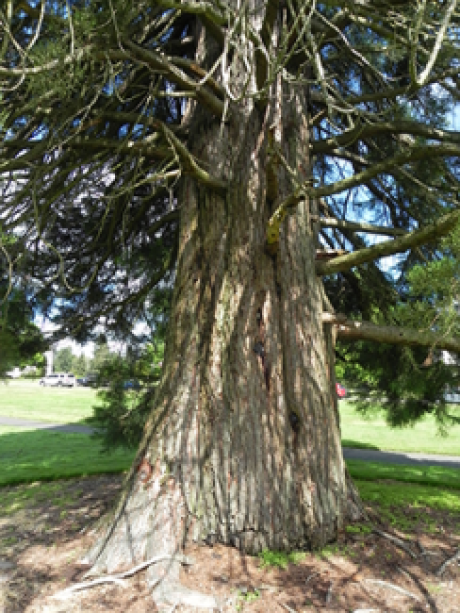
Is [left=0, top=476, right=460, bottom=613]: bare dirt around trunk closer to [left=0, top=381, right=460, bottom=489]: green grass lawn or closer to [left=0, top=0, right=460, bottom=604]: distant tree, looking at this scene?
[left=0, top=0, right=460, bottom=604]: distant tree

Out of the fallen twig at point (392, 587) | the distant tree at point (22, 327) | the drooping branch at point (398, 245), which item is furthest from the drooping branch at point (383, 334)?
the distant tree at point (22, 327)

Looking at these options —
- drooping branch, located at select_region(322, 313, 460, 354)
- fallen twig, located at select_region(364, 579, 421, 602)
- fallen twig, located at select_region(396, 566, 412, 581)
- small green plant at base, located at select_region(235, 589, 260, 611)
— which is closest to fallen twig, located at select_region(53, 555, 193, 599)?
small green plant at base, located at select_region(235, 589, 260, 611)

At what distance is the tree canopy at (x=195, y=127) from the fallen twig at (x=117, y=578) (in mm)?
1790

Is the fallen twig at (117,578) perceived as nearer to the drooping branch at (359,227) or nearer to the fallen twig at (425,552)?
the fallen twig at (425,552)

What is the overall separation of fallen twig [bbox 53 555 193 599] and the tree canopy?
5.87 feet

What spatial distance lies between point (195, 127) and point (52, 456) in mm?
6502

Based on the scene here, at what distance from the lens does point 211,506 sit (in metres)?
3.23

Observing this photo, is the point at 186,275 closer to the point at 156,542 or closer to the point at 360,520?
the point at 156,542

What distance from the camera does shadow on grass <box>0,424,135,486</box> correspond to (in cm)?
636

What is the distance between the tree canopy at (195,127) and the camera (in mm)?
2867

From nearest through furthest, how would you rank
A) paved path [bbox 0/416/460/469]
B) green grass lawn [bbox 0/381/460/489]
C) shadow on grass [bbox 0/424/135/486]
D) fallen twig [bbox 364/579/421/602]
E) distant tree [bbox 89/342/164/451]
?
fallen twig [bbox 364/579/421/602] → distant tree [bbox 89/342/164/451] → shadow on grass [bbox 0/424/135/486] → green grass lawn [bbox 0/381/460/489] → paved path [bbox 0/416/460/469]

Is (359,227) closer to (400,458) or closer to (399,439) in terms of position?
(400,458)

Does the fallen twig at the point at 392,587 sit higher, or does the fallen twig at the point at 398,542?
the fallen twig at the point at 398,542

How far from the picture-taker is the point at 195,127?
4.26 meters
